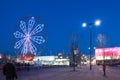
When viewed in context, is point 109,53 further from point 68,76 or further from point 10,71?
point 10,71

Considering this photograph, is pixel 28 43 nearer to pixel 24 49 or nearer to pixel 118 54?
pixel 24 49

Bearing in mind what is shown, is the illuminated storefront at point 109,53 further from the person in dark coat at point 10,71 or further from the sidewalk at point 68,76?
the person in dark coat at point 10,71

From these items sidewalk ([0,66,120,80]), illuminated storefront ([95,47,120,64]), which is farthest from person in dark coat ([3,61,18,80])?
illuminated storefront ([95,47,120,64])

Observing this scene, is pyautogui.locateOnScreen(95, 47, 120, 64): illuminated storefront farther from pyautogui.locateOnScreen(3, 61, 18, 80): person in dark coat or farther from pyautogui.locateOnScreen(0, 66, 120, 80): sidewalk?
pyautogui.locateOnScreen(3, 61, 18, 80): person in dark coat

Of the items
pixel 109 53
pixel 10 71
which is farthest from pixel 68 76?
pixel 109 53

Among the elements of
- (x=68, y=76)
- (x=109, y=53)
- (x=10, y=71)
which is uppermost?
(x=109, y=53)

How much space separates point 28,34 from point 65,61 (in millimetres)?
113863

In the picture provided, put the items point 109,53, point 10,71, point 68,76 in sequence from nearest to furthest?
1. point 10,71
2. point 68,76
3. point 109,53

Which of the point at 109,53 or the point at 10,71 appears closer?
the point at 10,71

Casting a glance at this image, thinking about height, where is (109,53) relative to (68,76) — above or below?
above

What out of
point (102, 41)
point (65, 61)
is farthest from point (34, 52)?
point (65, 61)

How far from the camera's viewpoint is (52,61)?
176 m

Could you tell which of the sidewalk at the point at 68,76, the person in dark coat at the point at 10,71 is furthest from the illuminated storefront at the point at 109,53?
the person in dark coat at the point at 10,71

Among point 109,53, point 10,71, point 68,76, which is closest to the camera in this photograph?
point 10,71
